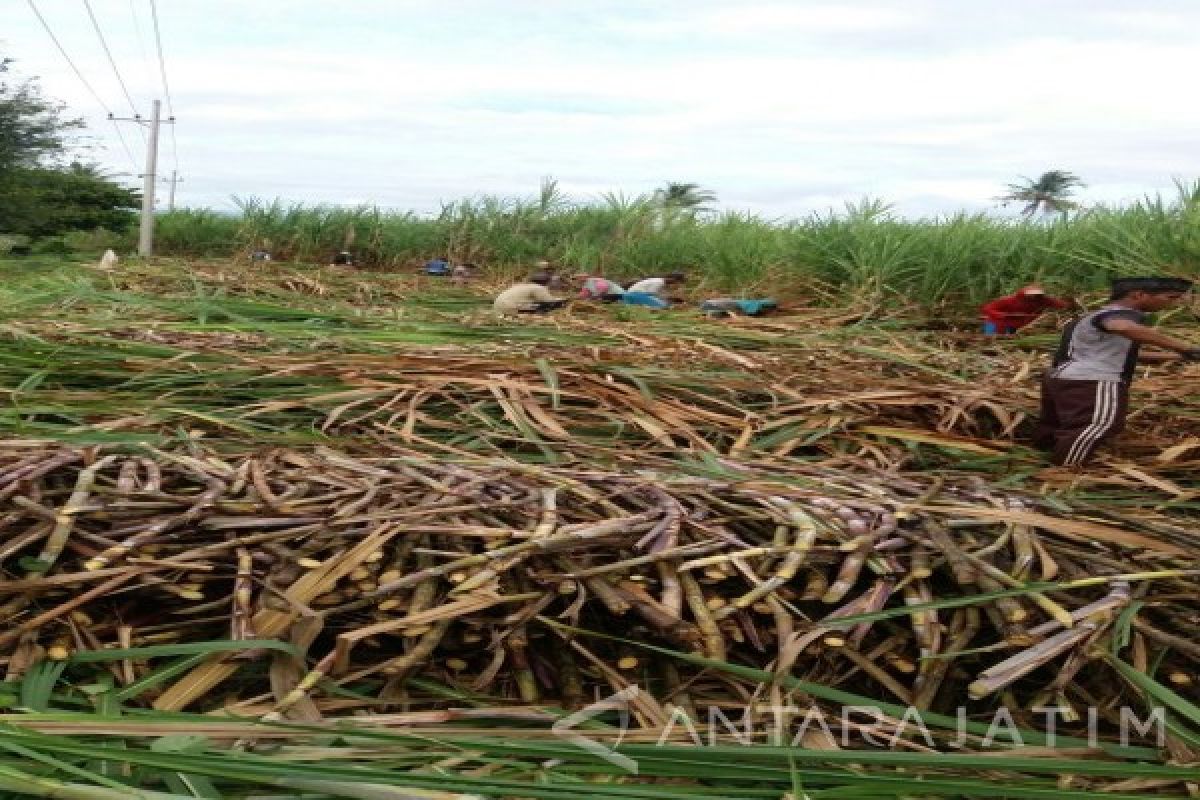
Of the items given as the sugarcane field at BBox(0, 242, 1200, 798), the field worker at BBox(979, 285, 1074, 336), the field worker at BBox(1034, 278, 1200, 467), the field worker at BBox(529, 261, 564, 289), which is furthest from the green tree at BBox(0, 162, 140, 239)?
the field worker at BBox(1034, 278, 1200, 467)

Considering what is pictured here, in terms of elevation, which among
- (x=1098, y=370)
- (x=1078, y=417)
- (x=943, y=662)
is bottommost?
(x=943, y=662)

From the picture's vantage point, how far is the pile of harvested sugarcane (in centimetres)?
170

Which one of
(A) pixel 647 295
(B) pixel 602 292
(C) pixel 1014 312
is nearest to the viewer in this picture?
(C) pixel 1014 312

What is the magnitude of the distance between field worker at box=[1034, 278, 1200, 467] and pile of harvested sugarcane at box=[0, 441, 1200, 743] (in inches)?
44.1

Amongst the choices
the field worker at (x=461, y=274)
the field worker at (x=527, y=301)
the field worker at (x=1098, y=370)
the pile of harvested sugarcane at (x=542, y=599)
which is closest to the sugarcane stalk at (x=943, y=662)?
Answer: the pile of harvested sugarcane at (x=542, y=599)

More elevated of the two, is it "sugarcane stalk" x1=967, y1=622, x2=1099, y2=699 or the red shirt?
the red shirt

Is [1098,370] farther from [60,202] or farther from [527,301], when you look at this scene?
[60,202]

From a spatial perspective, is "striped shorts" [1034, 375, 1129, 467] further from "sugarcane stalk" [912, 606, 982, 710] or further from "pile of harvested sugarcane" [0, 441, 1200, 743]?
"sugarcane stalk" [912, 606, 982, 710]

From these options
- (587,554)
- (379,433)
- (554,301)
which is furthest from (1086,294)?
(587,554)

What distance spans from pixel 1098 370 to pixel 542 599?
2.20 m

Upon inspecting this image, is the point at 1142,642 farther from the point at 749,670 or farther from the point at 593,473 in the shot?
the point at 593,473

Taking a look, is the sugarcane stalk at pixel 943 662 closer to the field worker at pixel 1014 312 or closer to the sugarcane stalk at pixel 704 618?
the sugarcane stalk at pixel 704 618

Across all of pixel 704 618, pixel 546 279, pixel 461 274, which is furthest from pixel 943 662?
pixel 461 274

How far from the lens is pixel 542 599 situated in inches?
68.9
